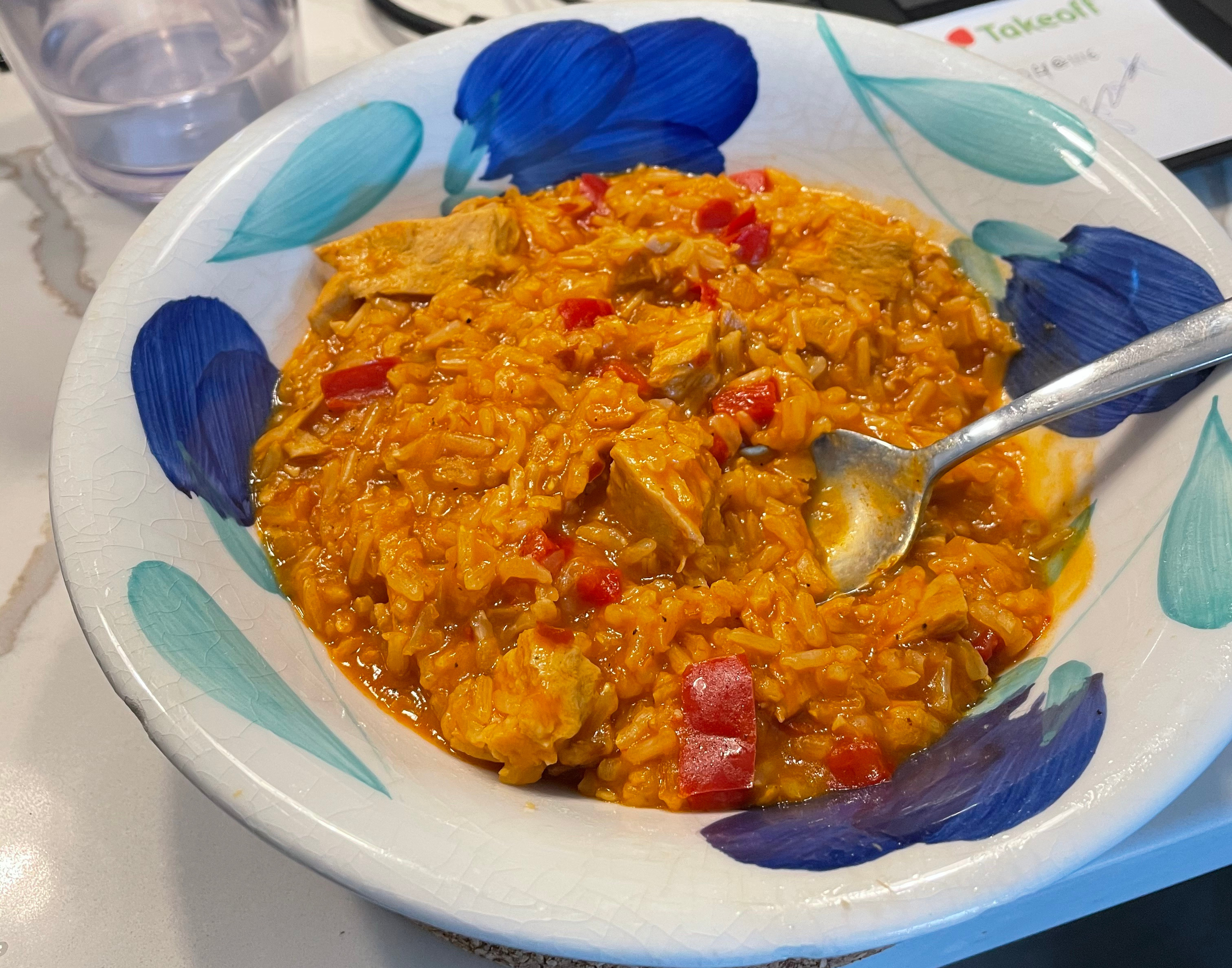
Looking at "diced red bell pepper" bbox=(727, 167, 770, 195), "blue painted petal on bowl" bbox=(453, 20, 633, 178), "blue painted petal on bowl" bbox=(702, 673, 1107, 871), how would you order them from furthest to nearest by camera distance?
"diced red bell pepper" bbox=(727, 167, 770, 195)
"blue painted petal on bowl" bbox=(453, 20, 633, 178)
"blue painted petal on bowl" bbox=(702, 673, 1107, 871)

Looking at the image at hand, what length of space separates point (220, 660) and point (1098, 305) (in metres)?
2.19

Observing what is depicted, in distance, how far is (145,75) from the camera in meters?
3.17

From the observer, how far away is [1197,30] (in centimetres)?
353

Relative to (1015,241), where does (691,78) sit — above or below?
above

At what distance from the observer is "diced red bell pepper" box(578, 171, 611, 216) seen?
2.73m

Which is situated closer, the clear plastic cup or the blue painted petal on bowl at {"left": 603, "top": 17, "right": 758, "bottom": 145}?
the blue painted petal on bowl at {"left": 603, "top": 17, "right": 758, "bottom": 145}

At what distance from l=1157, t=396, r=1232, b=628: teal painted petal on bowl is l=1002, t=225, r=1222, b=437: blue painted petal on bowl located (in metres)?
0.19

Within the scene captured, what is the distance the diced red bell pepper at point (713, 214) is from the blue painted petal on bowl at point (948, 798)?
1.51 meters

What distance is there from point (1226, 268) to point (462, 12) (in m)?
3.18

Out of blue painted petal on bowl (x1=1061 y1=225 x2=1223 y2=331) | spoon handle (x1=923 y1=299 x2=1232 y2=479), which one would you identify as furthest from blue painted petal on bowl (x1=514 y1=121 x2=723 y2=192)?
spoon handle (x1=923 y1=299 x2=1232 y2=479)

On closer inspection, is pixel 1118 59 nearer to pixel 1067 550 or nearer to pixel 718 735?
pixel 1067 550

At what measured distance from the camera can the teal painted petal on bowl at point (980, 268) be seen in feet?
8.45

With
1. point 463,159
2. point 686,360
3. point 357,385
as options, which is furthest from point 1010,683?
point 463,159
